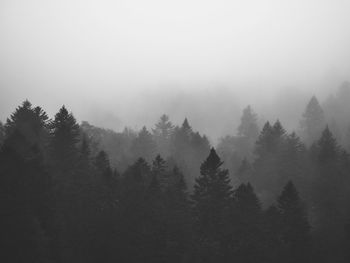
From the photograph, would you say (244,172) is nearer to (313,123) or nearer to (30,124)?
(313,123)

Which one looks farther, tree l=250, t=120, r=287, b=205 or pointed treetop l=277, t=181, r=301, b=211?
tree l=250, t=120, r=287, b=205

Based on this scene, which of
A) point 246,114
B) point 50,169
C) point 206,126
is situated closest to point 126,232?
point 50,169

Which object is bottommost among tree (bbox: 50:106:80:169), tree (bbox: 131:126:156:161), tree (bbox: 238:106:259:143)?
tree (bbox: 50:106:80:169)

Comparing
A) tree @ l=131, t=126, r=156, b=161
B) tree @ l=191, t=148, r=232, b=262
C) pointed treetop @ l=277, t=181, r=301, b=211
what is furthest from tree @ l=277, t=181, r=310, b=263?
tree @ l=131, t=126, r=156, b=161

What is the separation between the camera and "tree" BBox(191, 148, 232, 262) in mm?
46325

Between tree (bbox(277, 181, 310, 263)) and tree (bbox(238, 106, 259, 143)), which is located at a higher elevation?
tree (bbox(238, 106, 259, 143))

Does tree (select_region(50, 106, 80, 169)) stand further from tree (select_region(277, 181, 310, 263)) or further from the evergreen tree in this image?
the evergreen tree

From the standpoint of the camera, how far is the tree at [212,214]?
46.3 m

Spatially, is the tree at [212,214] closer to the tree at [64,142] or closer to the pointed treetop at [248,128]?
the tree at [64,142]

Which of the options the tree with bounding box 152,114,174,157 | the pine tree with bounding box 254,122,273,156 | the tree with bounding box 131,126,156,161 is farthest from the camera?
the tree with bounding box 152,114,174,157

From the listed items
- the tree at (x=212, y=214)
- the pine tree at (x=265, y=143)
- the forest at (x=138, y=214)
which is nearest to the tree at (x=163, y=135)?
the pine tree at (x=265, y=143)

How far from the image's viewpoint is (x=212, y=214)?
47594mm

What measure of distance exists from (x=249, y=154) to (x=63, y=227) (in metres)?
56.6

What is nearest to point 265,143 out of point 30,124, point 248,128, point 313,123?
point 248,128
